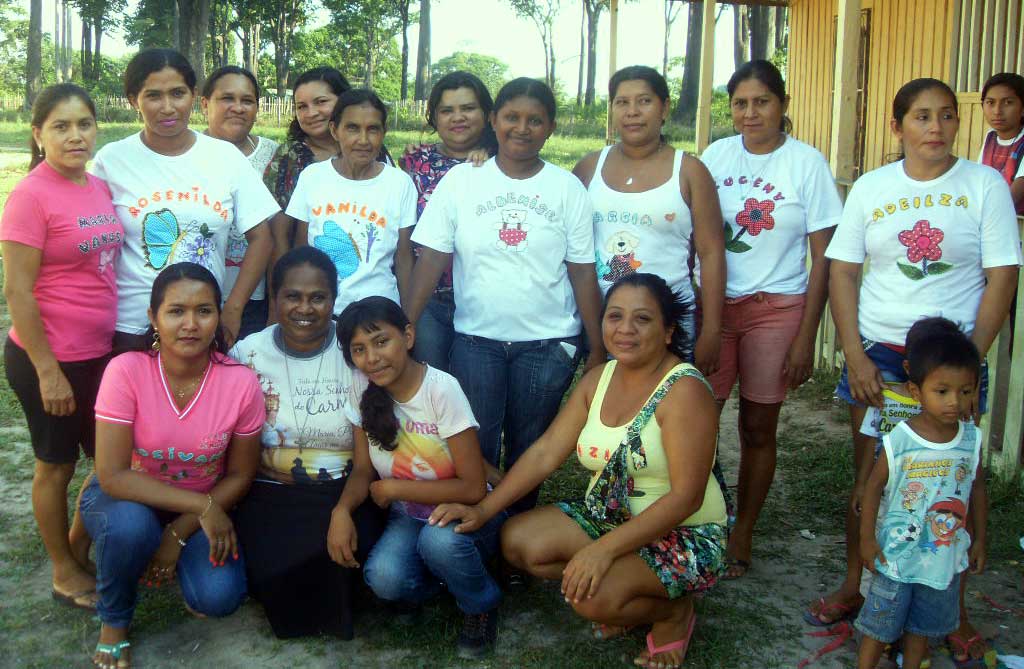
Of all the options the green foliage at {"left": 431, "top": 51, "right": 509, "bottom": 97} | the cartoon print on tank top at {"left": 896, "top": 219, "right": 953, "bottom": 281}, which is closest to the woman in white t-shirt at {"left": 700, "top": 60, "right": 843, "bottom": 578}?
the cartoon print on tank top at {"left": 896, "top": 219, "right": 953, "bottom": 281}

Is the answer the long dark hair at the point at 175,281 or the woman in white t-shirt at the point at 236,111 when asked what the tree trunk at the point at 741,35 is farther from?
the long dark hair at the point at 175,281

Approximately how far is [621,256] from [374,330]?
3.28 ft

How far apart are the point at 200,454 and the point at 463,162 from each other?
1581 millimetres

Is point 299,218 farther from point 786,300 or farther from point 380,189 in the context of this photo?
point 786,300

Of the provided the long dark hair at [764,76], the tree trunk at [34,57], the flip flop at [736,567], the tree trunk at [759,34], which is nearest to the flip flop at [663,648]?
the flip flop at [736,567]

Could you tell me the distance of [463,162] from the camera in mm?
4059

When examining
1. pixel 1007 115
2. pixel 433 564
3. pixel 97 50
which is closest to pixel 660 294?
pixel 433 564

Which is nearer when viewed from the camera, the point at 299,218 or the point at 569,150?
the point at 299,218

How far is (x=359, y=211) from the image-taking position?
389 cm

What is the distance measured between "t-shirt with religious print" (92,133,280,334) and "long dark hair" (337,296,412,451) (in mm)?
719

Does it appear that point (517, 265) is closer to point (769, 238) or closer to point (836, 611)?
point (769, 238)

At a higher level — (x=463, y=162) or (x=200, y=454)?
(x=463, y=162)

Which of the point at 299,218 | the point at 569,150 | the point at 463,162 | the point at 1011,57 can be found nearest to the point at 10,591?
the point at 299,218

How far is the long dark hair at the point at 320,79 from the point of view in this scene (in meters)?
4.59
